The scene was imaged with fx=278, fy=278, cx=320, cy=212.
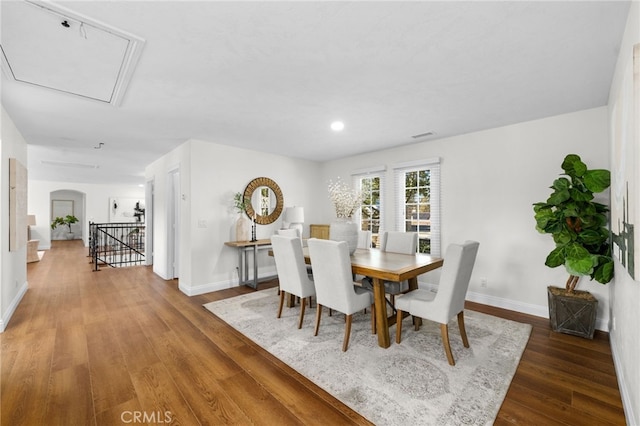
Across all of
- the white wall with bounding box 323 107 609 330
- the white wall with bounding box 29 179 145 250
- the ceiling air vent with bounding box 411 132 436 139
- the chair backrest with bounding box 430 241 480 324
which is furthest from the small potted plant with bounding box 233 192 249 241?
the white wall with bounding box 29 179 145 250

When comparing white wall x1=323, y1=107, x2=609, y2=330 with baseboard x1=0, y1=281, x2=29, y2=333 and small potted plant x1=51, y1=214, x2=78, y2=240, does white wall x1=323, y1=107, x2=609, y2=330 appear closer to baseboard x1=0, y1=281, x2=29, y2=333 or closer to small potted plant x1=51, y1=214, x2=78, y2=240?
baseboard x1=0, y1=281, x2=29, y2=333

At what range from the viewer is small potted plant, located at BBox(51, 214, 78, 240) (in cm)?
1105

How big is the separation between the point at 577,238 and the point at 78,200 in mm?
16153

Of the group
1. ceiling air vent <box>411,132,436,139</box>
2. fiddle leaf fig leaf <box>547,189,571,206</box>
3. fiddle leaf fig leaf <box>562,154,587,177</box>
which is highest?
ceiling air vent <box>411,132,436,139</box>

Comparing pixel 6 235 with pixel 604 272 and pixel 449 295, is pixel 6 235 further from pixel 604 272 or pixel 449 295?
pixel 604 272

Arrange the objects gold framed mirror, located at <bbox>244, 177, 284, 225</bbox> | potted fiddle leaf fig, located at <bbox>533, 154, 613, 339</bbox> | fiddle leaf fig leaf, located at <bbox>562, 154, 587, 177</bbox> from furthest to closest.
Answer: gold framed mirror, located at <bbox>244, 177, 284, 225</bbox> → fiddle leaf fig leaf, located at <bbox>562, 154, 587, 177</bbox> → potted fiddle leaf fig, located at <bbox>533, 154, 613, 339</bbox>

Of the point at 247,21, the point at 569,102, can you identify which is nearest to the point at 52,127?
the point at 247,21

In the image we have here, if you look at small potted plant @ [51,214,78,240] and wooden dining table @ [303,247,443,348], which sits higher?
small potted plant @ [51,214,78,240]

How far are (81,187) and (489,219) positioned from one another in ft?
43.2

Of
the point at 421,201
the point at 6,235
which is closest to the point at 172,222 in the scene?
the point at 6,235

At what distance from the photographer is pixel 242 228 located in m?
4.77

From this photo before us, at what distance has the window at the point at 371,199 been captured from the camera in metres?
5.10

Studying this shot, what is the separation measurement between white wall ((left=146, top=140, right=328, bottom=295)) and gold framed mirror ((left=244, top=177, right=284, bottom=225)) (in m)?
0.11

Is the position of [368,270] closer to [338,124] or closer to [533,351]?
[533,351]
